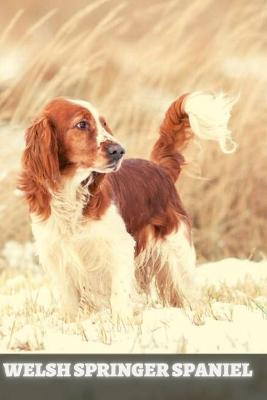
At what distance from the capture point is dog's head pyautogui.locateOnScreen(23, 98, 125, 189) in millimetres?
3729

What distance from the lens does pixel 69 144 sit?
12.5ft

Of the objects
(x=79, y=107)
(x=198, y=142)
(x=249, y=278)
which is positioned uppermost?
(x=79, y=107)

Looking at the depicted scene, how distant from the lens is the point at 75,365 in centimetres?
383

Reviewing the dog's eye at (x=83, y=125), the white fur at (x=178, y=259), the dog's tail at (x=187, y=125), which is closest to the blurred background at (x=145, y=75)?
the dog's tail at (x=187, y=125)

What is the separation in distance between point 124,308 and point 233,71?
133cm

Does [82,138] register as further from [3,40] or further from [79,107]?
[3,40]

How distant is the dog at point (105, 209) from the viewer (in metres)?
3.79


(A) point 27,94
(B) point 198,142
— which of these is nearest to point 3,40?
(A) point 27,94

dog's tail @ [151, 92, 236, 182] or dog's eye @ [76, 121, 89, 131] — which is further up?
dog's eye @ [76, 121, 89, 131]

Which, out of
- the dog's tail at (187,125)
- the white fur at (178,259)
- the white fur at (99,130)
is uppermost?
the white fur at (99,130)

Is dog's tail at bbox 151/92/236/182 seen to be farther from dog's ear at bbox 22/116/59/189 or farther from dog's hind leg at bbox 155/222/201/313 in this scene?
dog's ear at bbox 22/116/59/189

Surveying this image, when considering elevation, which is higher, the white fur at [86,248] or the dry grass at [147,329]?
the white fur at [86,248]

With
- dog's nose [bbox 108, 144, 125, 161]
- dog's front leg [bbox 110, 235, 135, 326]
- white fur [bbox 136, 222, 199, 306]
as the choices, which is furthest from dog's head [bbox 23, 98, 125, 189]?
white fur [bbox 136, 222, 199, 306]

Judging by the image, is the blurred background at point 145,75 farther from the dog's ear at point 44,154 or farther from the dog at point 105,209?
the dog's ear at point 44,154
